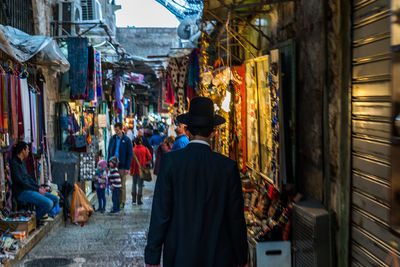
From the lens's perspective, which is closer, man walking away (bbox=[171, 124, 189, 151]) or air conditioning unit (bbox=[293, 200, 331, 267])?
air conditioning unit (bbox=[293, 200, 331, 267])

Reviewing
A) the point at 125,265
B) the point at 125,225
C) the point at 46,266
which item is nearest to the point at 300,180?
the point at 125,265

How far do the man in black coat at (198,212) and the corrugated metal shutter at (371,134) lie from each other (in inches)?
45.8

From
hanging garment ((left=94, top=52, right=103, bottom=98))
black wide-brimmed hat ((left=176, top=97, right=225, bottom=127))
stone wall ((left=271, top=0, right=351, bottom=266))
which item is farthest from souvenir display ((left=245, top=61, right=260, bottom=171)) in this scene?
hanging garment ((left=94, top=52, right=103, bottom=98))

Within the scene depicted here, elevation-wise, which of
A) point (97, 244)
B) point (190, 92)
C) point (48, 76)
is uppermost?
point (48, 76)

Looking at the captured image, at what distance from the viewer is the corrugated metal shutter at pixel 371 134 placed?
3582 millimetres

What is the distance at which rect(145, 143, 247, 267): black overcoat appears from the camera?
3594mm

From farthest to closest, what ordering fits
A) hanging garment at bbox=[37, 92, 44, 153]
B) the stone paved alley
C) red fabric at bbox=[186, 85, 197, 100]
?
red fabric at bbox=[186, 85, 197, 100] < hanging garment at bbox=[37, 92, 44, 153] < the stone paved alley

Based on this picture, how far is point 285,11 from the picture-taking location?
20.4 feet

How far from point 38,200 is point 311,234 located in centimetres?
565

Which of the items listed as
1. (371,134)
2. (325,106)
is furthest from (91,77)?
(371,134)

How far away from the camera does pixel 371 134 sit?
3.83m

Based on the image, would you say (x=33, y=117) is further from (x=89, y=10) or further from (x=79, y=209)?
(x=89, y=10)

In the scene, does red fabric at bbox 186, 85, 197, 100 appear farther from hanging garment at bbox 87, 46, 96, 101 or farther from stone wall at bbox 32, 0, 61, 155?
stone wall at bbox 32, 0, 61, 155

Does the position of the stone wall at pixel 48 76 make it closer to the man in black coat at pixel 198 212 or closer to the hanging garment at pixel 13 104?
the hanging garment at pixel 13 104
